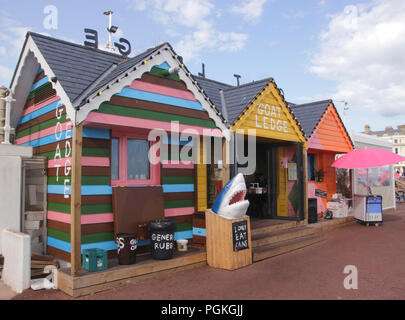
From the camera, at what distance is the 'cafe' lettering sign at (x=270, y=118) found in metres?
8.53

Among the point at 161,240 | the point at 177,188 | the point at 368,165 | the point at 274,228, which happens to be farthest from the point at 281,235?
the point at 368,165

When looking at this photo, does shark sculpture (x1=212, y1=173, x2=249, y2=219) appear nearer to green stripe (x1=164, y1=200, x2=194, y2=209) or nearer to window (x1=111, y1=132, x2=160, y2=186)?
green stripe (x1=164, y1=200, x2=194, y2=209)

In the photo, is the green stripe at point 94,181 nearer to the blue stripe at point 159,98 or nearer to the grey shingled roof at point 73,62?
the grey shingled roof at point 73,62

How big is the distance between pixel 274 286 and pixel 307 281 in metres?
0.62

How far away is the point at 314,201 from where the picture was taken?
10.6 m

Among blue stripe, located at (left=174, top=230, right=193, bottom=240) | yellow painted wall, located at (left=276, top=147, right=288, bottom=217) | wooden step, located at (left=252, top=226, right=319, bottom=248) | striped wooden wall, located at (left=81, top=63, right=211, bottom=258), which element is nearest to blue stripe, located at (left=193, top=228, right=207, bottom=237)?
striped wooden wall, located at (left=81, top=63, right=211, bottom=258)

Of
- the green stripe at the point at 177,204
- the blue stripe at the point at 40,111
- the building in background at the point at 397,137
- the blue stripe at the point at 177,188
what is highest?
the building in background at the point at 397,137

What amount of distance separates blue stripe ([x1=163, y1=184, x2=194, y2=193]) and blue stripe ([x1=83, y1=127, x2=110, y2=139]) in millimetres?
1526

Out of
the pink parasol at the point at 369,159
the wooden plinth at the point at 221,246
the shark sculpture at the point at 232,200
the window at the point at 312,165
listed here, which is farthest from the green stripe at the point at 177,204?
the window at the point at 312,165

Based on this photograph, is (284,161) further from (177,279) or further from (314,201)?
(177,279)

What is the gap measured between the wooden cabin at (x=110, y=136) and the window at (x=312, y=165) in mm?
5964

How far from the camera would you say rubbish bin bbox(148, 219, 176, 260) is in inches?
227

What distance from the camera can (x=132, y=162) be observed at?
253 inches

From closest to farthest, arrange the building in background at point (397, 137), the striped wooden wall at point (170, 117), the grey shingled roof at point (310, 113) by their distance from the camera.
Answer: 1. the striped wooden wall at point (170, 117)
2. the grey shingled roof at point (310, 113)
3. the building in background at point (397, 137)
